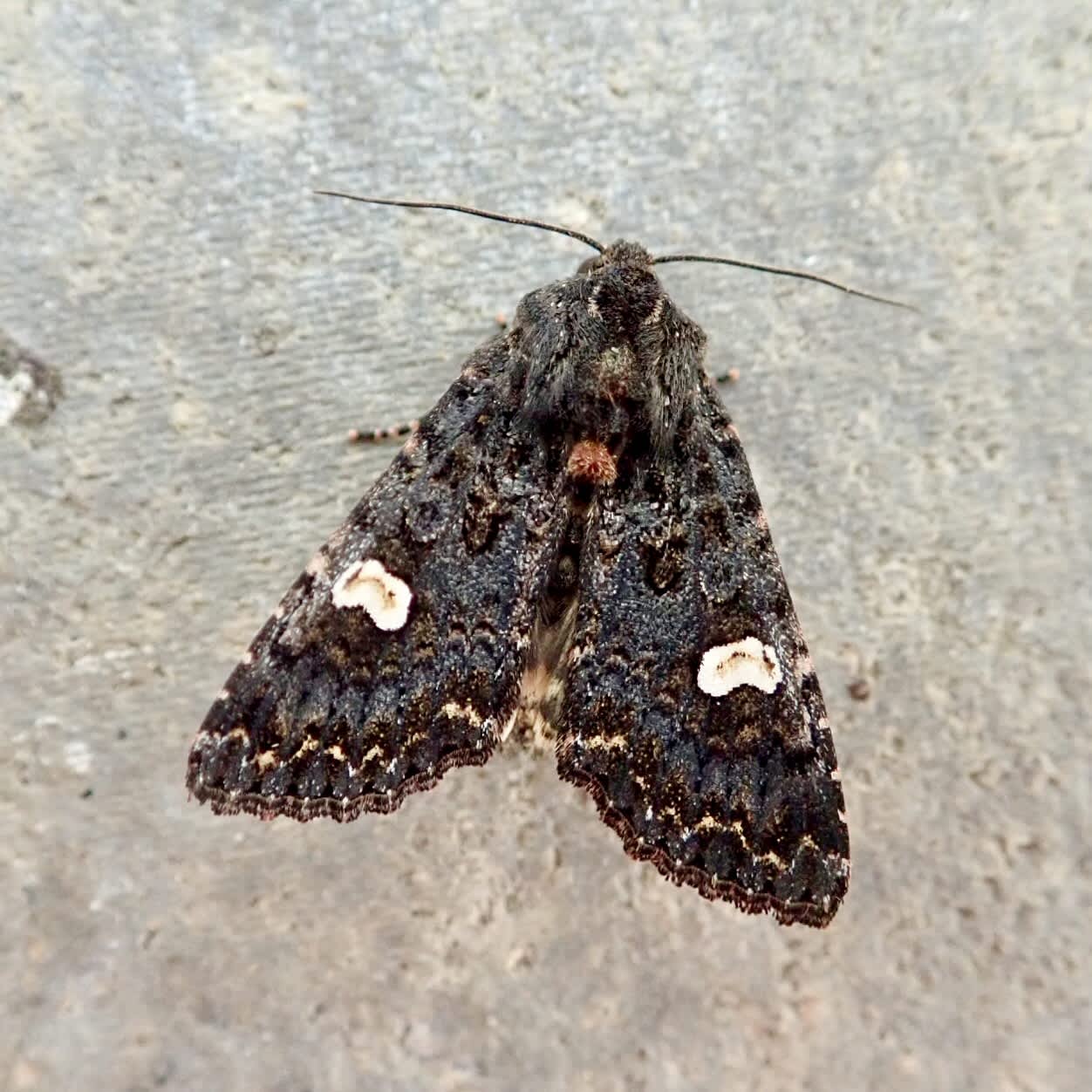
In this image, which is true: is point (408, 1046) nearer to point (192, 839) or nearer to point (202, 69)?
point (192, 839)

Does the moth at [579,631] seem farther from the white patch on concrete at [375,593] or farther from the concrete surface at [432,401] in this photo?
the concrete surface at [432,401]

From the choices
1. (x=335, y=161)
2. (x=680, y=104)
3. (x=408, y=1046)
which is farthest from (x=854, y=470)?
(x=408, y=1046)

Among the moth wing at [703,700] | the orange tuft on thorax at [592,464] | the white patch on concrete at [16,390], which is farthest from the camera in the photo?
the white patch on concrete at [16,390]

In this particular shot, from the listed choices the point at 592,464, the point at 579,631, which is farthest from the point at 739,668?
the point at 592,464

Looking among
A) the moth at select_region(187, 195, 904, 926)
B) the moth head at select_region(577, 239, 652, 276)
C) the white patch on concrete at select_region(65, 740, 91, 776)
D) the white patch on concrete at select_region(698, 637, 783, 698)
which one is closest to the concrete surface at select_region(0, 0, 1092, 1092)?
the white patch on concrete at select_region(65, 740, 91, 776)

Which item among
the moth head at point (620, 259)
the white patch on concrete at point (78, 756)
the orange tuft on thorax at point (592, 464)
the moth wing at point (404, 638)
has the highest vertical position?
the moth head at point (620, 259)

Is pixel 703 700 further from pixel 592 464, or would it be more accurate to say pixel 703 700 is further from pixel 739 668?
pixel 592 464

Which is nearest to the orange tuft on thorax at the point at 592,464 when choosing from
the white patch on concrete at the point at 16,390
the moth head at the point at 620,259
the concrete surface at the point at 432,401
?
the moth head at the point at 620,259
